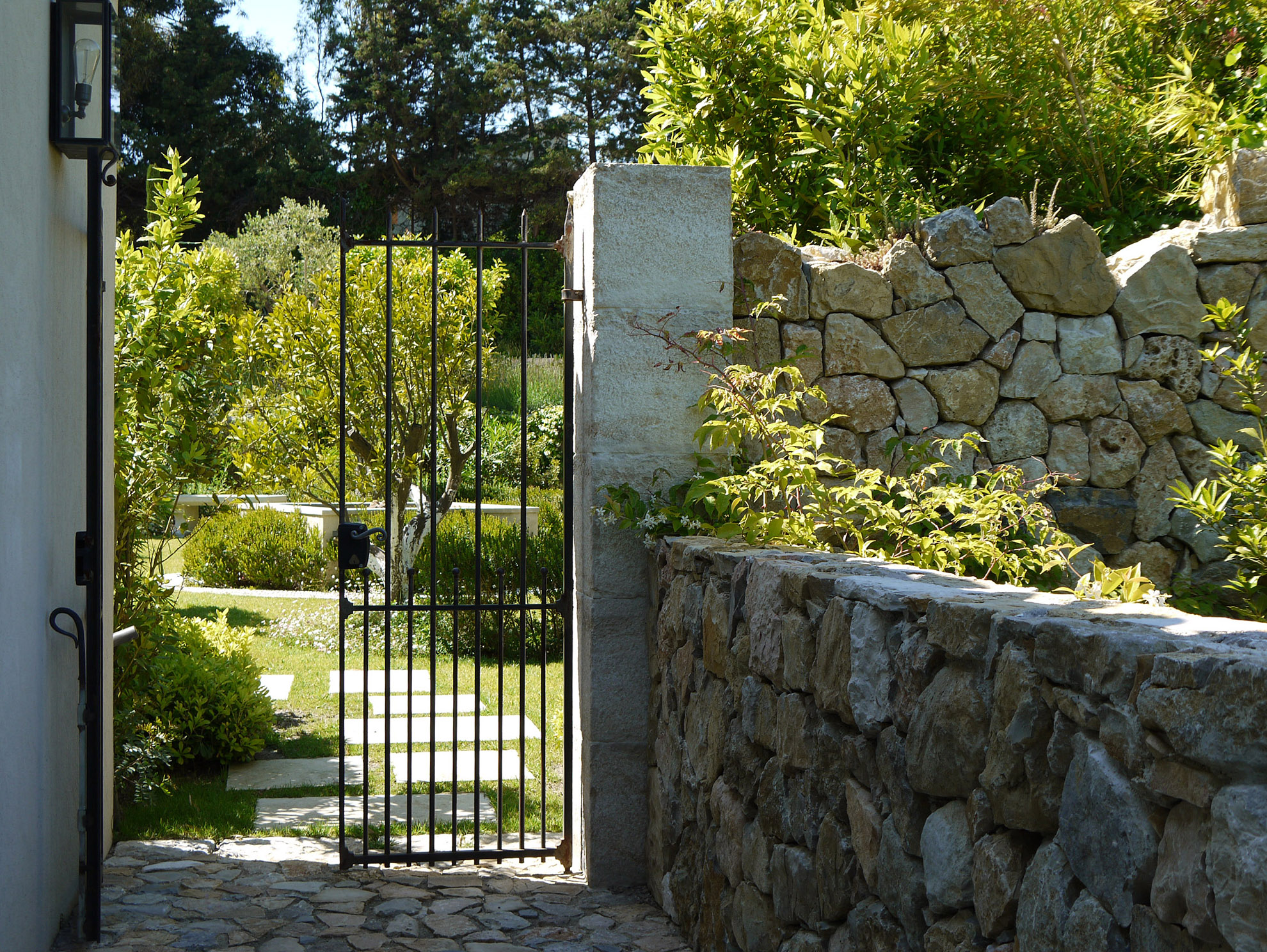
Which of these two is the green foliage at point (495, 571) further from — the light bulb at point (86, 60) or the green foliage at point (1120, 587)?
the green foliage at point (1120, 587)

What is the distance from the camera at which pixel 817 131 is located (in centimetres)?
449

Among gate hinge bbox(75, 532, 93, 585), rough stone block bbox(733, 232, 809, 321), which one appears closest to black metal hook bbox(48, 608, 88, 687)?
gate hinge bbox(75, 532, 93, 585)

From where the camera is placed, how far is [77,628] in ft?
10.6

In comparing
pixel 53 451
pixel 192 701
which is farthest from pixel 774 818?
pixel 192 701

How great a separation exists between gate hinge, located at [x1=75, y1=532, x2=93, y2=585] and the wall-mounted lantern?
1.21 metres

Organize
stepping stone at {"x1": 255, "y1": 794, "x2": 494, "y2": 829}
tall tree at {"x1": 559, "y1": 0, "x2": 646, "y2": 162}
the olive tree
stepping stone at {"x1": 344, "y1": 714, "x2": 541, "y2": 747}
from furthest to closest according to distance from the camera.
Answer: tall tree at {"x1": 559, "y1": 0, "x2": 646, "y2": 162} → the olive tree → stepping stone at {"x1": 344, "y1": 714, "x2": 541, "y2": 747} → stepping stone at {"x1": 255, "y1": 794, "x2": 494, "y2": 829}

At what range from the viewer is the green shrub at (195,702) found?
4.74m

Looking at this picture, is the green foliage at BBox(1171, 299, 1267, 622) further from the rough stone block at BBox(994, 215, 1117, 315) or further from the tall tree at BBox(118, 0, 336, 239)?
the tall tree at BBox(118, 0, 336, 239)

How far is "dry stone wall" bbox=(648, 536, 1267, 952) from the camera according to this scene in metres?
1.22

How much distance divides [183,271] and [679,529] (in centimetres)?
279

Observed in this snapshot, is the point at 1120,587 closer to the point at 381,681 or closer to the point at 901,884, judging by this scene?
the point at 901,884

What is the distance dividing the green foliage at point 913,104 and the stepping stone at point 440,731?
9.60ft

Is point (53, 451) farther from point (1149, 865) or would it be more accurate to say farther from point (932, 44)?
point (932, 44)

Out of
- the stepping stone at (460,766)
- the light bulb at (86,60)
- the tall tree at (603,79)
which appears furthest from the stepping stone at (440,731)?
the tall tree at (603,79)
